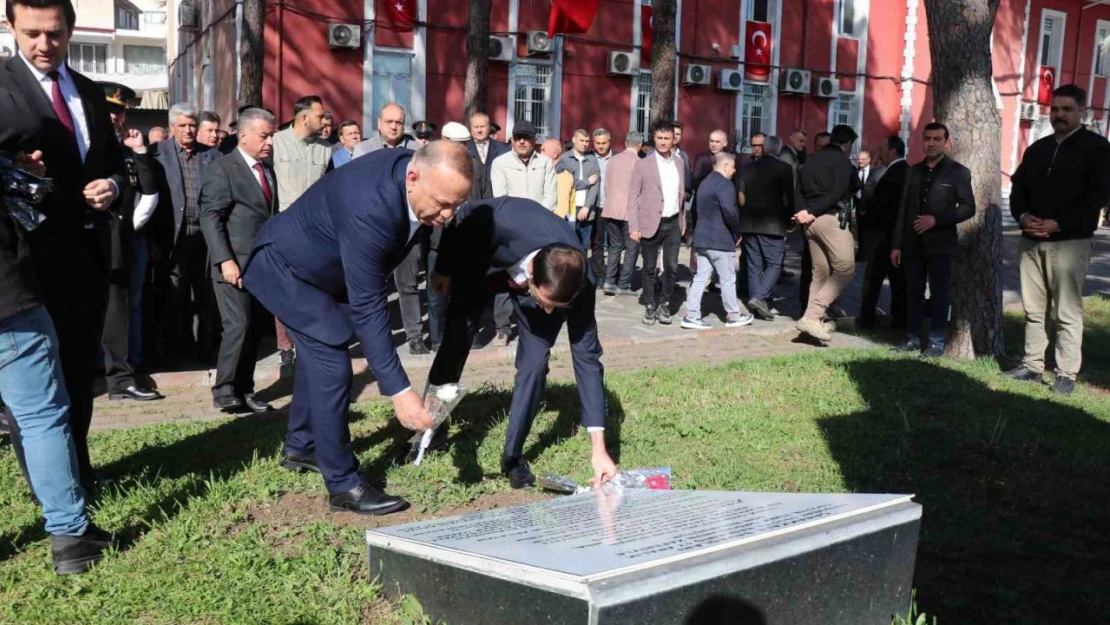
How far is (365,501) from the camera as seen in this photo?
5.09 m

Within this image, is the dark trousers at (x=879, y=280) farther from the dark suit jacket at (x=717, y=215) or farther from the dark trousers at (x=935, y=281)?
the dark suit jacket at (x=717, y=215)

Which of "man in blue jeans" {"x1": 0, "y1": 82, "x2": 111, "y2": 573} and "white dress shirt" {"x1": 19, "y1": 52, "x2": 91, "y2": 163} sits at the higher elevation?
"white dress shirt" {"x1": 19, "y1": 52, "x2": 91, "y2": 163}

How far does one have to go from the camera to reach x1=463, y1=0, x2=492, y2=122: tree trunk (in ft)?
56.2

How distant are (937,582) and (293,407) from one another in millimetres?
3329

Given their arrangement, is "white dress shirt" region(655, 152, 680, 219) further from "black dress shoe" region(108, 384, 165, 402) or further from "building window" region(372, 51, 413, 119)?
"building window" region(372, 51, 413, 119)

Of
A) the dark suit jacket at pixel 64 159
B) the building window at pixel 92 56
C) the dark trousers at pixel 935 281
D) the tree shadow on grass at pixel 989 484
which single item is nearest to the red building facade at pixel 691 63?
the dark trousers at pixel 935 281

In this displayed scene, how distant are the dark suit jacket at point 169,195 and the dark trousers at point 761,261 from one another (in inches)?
237

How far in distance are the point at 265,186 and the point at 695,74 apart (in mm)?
20516

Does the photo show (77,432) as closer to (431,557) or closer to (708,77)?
(431,557)

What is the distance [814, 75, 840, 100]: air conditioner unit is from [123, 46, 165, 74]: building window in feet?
142

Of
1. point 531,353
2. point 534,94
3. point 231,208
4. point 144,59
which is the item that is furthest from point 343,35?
point 144,59

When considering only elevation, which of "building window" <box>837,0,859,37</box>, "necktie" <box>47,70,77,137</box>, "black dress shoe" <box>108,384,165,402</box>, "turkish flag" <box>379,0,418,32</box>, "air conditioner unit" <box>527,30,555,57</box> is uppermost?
"building window" <box>837,0,859,37</box>

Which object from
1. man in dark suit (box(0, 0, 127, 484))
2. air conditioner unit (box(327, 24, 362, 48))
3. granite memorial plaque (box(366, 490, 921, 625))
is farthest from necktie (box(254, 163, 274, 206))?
air conditioner unit (box(327, 24, 362, 48))

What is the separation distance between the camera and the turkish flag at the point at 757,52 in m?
28.0
